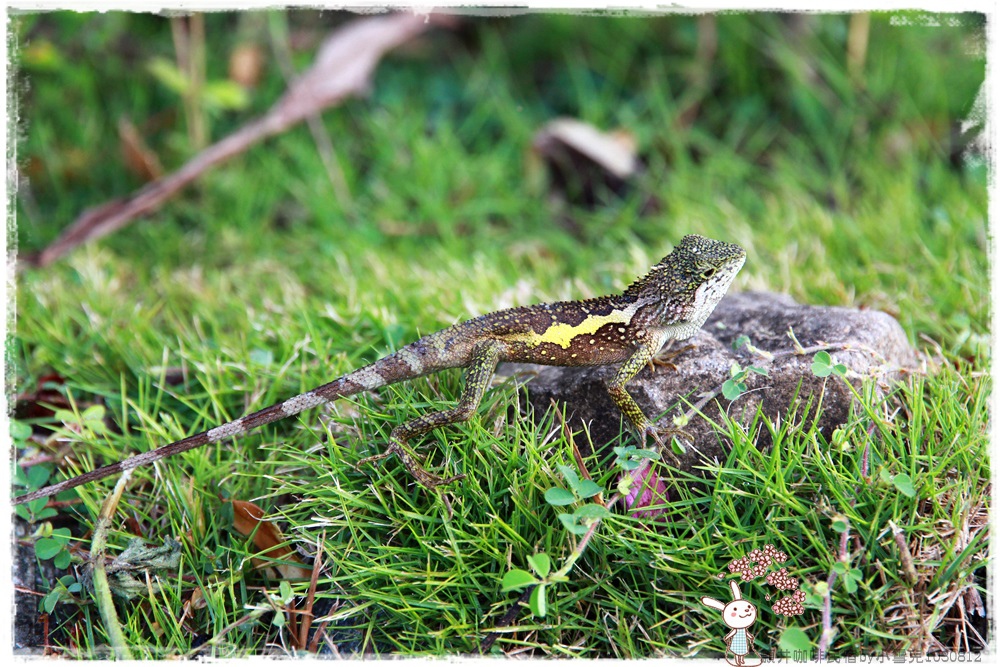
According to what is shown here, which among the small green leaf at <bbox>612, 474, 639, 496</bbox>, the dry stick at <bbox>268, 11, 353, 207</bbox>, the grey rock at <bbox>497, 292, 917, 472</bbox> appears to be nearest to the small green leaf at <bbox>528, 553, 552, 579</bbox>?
the small green leaf at <bbox>612, 474, 639, 496</bbox>

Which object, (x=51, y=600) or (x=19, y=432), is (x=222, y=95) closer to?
(x=19, y=432)

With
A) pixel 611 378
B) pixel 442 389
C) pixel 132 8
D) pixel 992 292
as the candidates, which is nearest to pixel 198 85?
pixel 132 8

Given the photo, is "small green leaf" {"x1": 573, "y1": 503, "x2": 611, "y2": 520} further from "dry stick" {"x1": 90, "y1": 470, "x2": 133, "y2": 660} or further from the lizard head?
"dry stick" {"x1": 90, "y1": 470, "x2": 133, "y2": 660}

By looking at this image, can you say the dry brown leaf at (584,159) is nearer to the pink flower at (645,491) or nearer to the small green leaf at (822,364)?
the small green leaf at (822,364)

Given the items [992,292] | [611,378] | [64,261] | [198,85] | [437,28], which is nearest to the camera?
[611,378]

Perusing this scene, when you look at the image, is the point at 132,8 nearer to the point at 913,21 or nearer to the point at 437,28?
the point at 437,28

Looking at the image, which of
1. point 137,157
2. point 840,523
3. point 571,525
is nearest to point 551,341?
point 571,525
